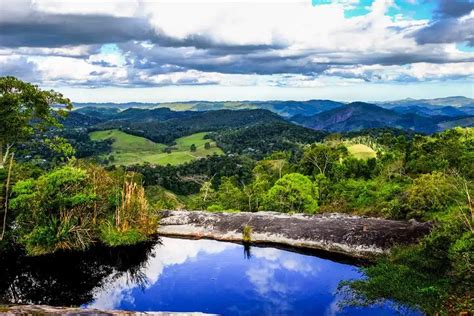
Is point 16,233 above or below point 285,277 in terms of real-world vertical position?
above

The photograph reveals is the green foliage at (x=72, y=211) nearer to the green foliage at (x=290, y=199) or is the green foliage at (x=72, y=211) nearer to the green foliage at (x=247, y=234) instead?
the green foliage at (x=247, y=234)

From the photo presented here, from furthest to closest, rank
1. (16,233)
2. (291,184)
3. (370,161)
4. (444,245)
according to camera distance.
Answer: (370,161)
(291,184)
(16,233)
(444,245)

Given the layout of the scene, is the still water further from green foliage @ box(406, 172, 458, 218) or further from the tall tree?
the tall tree

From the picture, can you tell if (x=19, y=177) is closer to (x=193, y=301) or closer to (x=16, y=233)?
(x=16, y=233)

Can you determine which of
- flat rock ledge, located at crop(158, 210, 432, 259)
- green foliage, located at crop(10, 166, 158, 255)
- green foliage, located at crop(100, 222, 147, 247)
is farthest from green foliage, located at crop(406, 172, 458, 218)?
green foliage, located at crop(100, 222, 147, 247)

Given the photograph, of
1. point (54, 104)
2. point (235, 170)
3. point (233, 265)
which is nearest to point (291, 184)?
point (233, 265)
